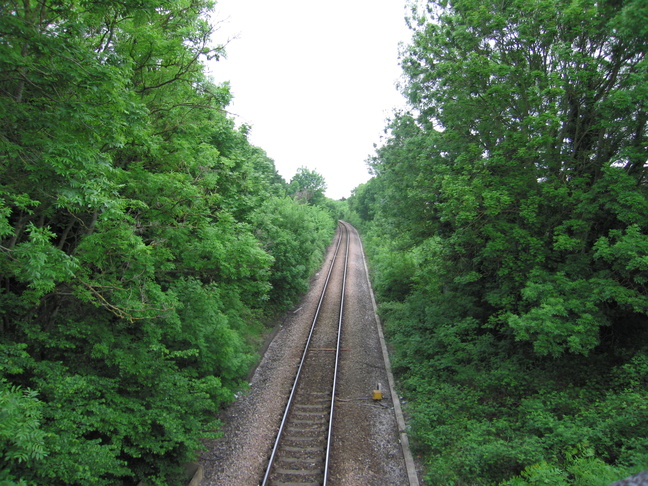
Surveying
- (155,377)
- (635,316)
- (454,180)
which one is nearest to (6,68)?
(155,377)

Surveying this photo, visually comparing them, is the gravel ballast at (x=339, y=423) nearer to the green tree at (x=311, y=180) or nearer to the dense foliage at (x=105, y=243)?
the dense foliage at (x=105, y=243)

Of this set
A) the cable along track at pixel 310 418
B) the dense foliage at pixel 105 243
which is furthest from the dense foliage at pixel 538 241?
the dense foliage at pixel 105 243

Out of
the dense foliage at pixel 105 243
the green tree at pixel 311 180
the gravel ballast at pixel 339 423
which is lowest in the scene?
the gravel ballast at pixel 339 423

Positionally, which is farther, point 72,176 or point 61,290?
point 61,290

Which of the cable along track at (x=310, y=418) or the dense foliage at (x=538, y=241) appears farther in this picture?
the cable along track at (x=310, y=418)

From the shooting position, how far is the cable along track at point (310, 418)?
312 inches

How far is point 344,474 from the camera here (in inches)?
312

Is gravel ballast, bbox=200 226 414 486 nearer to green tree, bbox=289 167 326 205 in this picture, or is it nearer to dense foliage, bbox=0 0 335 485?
dense foliage, bbox=0 0 335 485

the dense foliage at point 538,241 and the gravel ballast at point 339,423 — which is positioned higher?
the dense foliage at point 538,241

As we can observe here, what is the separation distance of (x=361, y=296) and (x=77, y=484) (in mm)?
18122

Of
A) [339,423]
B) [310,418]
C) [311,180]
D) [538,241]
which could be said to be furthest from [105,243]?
[311,180]

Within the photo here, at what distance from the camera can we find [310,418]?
32.7 ft

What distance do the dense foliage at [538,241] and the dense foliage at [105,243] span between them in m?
5.63

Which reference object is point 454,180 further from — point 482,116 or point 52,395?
point 52,395
